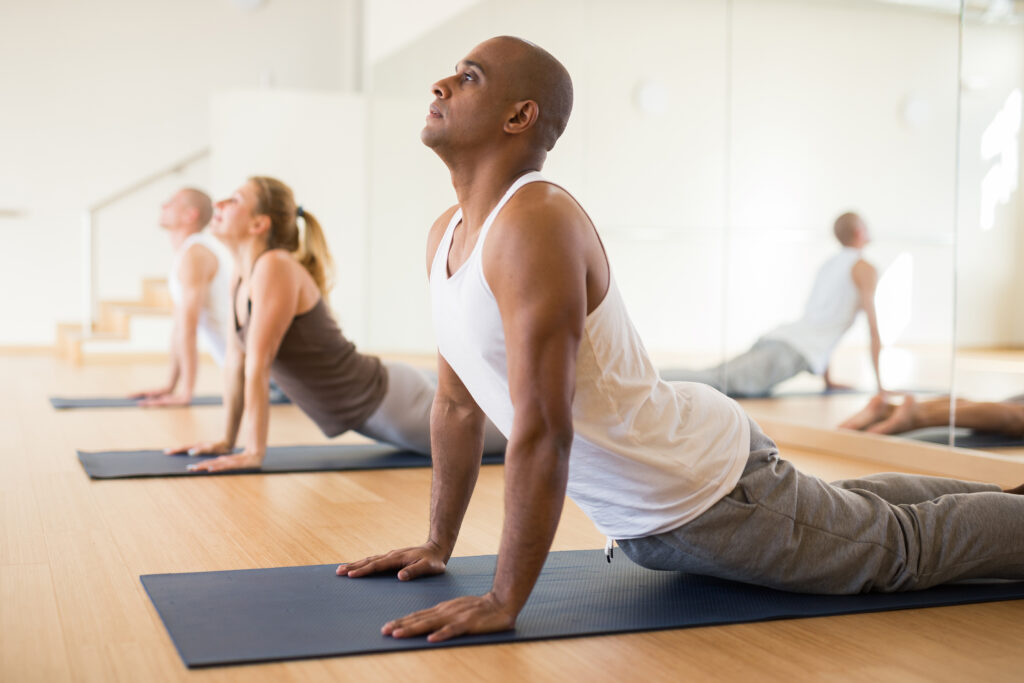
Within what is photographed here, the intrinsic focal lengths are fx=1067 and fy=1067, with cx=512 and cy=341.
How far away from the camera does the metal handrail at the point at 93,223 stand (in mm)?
6938

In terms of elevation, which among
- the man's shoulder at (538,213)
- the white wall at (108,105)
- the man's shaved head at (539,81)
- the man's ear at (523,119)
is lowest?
the man's shoulder at (538,213)

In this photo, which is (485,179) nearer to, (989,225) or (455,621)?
(455,621)

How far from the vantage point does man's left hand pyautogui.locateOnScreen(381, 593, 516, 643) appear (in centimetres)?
146

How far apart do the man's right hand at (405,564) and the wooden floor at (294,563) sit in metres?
0.19

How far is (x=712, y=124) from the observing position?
13.4ft

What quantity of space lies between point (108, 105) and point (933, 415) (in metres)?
6.69

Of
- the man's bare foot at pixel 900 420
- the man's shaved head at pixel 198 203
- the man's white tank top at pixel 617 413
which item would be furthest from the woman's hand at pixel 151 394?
the man's white tank top at pixel 617 413

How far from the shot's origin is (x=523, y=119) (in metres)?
1.54

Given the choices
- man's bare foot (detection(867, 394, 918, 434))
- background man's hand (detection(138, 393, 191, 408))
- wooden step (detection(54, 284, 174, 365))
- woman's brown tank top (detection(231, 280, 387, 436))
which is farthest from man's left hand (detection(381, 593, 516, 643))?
wooden step (detection(54, 284, 174, 365))

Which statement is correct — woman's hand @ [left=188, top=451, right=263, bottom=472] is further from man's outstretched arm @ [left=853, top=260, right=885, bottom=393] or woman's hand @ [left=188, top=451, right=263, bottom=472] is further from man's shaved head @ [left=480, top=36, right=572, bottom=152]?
man's outstretched arm @ [left=853, top=260, right=885, bottom=393]

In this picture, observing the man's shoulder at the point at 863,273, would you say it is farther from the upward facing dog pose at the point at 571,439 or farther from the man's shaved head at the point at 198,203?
the man's shaved head at the point at 198,203

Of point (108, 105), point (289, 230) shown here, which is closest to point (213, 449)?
point (289, 230)

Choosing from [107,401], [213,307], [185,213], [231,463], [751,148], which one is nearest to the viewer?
[231,463]

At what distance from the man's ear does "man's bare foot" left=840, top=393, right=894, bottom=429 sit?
2329 millimetres
